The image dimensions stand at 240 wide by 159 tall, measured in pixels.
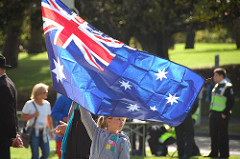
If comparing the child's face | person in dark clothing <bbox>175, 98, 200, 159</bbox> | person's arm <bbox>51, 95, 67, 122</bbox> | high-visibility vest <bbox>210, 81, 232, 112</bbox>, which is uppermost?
high-visibility vest <bbox>210, 81, 232, 112</bbox>

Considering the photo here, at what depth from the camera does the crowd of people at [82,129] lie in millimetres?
4988

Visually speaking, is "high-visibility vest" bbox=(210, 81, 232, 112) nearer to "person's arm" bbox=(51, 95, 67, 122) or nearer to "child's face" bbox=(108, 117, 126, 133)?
"person's arm" bbox=(51, 95, 67, 122)

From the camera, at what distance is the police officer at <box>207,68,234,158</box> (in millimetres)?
11055

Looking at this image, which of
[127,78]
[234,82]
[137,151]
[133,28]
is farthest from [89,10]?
[127,78]

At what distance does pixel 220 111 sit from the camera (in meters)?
11.3

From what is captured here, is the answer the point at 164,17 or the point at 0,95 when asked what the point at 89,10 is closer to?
the point at 164,17

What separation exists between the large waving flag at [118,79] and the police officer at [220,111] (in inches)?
243

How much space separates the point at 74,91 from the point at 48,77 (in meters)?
26.4

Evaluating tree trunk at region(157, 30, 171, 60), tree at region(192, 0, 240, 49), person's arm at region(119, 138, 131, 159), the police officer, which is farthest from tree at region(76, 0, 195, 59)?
person's arm at region(119, 138, 131, 159)

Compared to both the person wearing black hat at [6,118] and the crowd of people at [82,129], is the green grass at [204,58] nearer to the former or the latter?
the crowd of people at [82,129]

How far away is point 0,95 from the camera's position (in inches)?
255

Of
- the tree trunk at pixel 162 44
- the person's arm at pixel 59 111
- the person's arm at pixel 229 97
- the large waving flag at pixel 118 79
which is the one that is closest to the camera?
the large waving flag at pixel 118 79

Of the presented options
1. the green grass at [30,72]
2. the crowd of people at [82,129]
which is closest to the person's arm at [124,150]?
the crowd of people at [82,129]

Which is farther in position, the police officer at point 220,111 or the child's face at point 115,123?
the police officer at point 220,111
